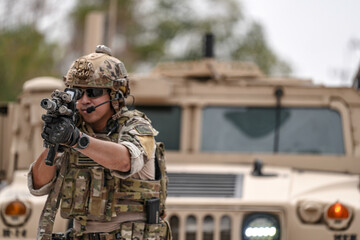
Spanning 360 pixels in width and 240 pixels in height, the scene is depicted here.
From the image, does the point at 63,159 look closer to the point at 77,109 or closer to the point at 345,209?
the point at 77,109


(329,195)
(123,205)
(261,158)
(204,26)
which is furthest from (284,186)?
(204,26)

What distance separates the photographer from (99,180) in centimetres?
330

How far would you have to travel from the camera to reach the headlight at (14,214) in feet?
15.4

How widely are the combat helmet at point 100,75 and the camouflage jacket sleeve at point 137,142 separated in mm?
145

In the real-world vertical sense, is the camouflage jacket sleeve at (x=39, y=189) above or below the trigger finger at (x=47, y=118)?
below

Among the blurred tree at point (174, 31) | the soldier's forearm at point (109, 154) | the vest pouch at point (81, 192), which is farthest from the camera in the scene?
the blurred tree at point (174, 31)

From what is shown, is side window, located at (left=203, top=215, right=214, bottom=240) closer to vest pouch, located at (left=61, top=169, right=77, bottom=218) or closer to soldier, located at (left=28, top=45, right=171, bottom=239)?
soldier, located at (left=28, top=45, right=171, bottom=239)

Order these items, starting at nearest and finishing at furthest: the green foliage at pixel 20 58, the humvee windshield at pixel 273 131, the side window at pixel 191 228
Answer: the side window at pixel 191 228
the humvee windshield at pixel 273 131
the green foliage at pixel 20 58

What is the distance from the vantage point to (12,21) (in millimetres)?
19141

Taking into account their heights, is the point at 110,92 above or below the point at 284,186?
above

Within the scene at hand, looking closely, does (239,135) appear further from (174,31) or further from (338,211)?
(174,31)

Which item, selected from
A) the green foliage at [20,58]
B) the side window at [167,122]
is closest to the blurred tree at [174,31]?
the green foliage at [20,58]

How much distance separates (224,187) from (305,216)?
0.58 metres

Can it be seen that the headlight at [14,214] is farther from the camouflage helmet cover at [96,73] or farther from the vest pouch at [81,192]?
the camouflage helmet cover at [96,73]
